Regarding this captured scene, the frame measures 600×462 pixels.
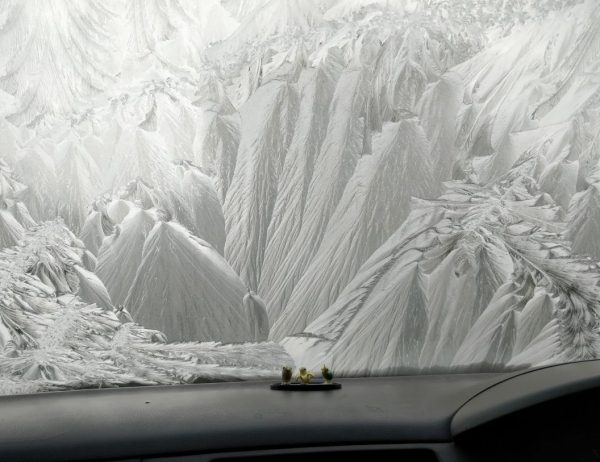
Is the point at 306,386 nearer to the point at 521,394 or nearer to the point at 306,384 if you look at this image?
the point at 306,384

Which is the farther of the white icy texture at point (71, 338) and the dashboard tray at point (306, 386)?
the white icy texture at point (71, 338)

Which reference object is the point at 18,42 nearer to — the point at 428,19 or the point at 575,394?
A: the point at 428,19

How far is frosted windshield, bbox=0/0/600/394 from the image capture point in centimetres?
314

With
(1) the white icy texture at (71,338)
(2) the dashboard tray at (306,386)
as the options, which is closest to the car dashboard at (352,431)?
(2) the dashboard tray at (306,386)

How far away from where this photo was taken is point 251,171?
3.37m

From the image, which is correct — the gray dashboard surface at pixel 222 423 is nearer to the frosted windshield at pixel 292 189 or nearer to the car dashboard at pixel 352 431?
the car dashboard at pixel 352 431

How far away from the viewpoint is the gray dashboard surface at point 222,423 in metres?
0.68

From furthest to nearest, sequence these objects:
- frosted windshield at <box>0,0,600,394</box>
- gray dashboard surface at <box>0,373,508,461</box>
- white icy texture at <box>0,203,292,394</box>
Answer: frosted windshield at <box>0,0,600,394</box>
white icy texture at <box>0,203,292,394</box>
gray dashboard surface at <box>0,373,508,461</box>

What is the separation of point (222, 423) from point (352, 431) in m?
0.12

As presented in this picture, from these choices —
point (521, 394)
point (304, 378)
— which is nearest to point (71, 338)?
point (304, 378)

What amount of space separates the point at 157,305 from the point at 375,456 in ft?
8.35

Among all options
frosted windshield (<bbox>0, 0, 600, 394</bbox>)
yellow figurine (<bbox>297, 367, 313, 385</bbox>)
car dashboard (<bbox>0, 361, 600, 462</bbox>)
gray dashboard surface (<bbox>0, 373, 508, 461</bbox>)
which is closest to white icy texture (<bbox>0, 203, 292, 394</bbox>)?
frosted windshield (<bbox>0, 0, 600, 394</bbox>)

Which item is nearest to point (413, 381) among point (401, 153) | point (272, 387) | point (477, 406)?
point (272, 387)

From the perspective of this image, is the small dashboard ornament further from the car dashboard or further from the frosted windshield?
the frosted windshield
